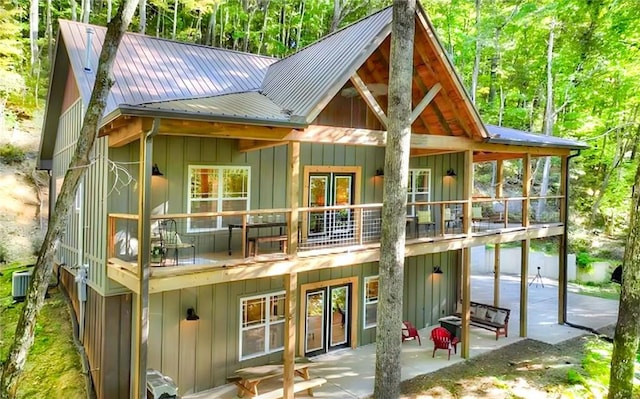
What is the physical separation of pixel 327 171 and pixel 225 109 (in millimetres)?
4216

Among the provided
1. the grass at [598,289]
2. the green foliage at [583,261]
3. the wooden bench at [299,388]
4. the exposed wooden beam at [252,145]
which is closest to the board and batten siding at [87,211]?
the exposed wooden beam at [252,145]

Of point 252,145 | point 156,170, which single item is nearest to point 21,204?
point 156,170

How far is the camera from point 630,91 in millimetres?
20453

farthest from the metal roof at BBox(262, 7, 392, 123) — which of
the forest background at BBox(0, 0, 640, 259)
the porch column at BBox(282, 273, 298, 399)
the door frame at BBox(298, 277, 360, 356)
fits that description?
the forest background at BBox(0, 0, 640, 259)

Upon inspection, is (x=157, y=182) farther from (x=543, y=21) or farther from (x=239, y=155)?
(x=543, y=21)

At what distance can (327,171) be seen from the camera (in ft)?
37.9

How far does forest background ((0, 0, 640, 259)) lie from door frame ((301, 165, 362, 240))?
11.8m

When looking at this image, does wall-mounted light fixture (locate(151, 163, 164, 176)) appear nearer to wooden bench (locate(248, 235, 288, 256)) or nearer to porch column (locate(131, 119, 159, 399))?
porch column (locate(131, 119, 159, 399))

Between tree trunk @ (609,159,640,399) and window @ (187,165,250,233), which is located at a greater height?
window @ (187,165,250,233)

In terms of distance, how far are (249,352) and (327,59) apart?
24.2 feet

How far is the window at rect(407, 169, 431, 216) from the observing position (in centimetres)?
1349

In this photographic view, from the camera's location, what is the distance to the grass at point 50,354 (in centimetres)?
888

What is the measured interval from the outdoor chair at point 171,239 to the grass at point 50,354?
3.60m

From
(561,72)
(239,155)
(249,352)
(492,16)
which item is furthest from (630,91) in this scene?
(249,352)
